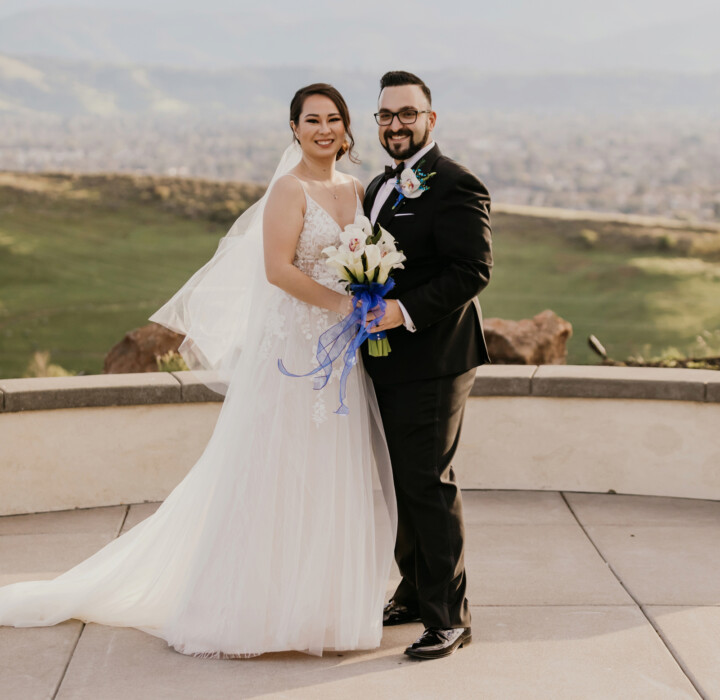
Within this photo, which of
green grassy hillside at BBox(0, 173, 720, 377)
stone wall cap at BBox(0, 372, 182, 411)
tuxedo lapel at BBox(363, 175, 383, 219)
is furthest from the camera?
green grassy hillside at BBox(0, 173, 720, 377)

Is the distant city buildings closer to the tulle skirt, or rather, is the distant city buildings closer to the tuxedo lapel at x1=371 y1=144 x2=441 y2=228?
the tulle skirt

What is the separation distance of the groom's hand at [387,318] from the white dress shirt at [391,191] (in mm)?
19

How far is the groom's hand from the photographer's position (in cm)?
329

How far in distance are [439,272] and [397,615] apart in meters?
1.46

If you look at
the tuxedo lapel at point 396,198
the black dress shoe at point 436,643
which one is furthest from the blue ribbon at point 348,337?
the black dress shoe at point 436,643

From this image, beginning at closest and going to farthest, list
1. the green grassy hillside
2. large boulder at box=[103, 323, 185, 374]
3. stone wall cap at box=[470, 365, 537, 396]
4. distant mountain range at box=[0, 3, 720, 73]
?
stone wall cap at box=[470, 365, 537, 396], large boulder at box=[103, 323, 185, 374], the green grassy hillside, distant mountain range at box=[0, 3, 720, 73]

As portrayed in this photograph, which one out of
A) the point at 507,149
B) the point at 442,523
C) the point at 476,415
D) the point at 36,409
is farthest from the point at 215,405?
the point at 507,149

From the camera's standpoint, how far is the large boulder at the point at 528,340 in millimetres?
6574

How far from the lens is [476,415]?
5445 millimetres

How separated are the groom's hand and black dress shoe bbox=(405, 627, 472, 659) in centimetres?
117

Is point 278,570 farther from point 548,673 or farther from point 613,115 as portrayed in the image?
point 613,115

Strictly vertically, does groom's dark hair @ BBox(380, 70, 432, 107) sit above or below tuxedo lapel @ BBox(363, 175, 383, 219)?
above

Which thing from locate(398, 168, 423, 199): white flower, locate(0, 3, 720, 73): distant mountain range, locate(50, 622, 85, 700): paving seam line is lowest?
locate(50, 622, 85, 700): paving seam line

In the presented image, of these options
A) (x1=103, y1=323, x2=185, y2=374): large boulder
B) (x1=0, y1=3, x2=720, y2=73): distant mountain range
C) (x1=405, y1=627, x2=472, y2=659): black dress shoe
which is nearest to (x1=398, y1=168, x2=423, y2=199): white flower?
A: (x1=405, y1=627, x2=472, y2=659): black dress shoe
